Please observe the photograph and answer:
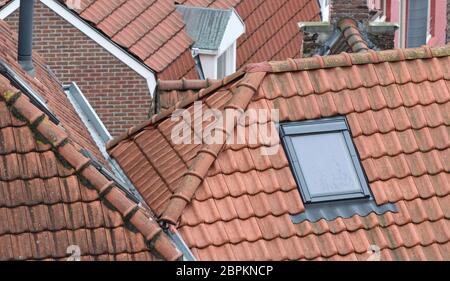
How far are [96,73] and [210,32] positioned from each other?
2800 millimetres

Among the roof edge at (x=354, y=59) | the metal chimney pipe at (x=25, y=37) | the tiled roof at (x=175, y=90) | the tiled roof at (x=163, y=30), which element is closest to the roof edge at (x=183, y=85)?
the tiled roof at (x=175, y=90)

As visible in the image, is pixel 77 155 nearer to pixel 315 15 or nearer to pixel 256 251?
pixel 256 251

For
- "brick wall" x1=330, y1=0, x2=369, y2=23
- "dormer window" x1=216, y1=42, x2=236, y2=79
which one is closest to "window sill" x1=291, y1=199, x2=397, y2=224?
"brick wall" x1=330, y1=0, x2=369, y2=23

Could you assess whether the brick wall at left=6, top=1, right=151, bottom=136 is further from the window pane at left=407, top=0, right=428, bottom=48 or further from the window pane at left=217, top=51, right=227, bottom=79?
the window pane at left=407, top=0, right=428, bottom=48

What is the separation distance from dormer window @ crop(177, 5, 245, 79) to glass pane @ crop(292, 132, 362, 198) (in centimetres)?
1072

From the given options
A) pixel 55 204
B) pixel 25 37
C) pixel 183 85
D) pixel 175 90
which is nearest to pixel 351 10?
pixel 183 85

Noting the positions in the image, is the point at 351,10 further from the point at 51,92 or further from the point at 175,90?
the point at 51,92

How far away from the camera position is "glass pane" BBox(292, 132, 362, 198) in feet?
78.7

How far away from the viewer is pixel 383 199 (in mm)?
23875

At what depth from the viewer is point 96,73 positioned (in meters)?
33.4

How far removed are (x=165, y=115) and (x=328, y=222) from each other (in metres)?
3.09

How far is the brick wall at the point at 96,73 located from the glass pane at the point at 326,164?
8.95 metres

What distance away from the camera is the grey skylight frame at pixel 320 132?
23.9 m
